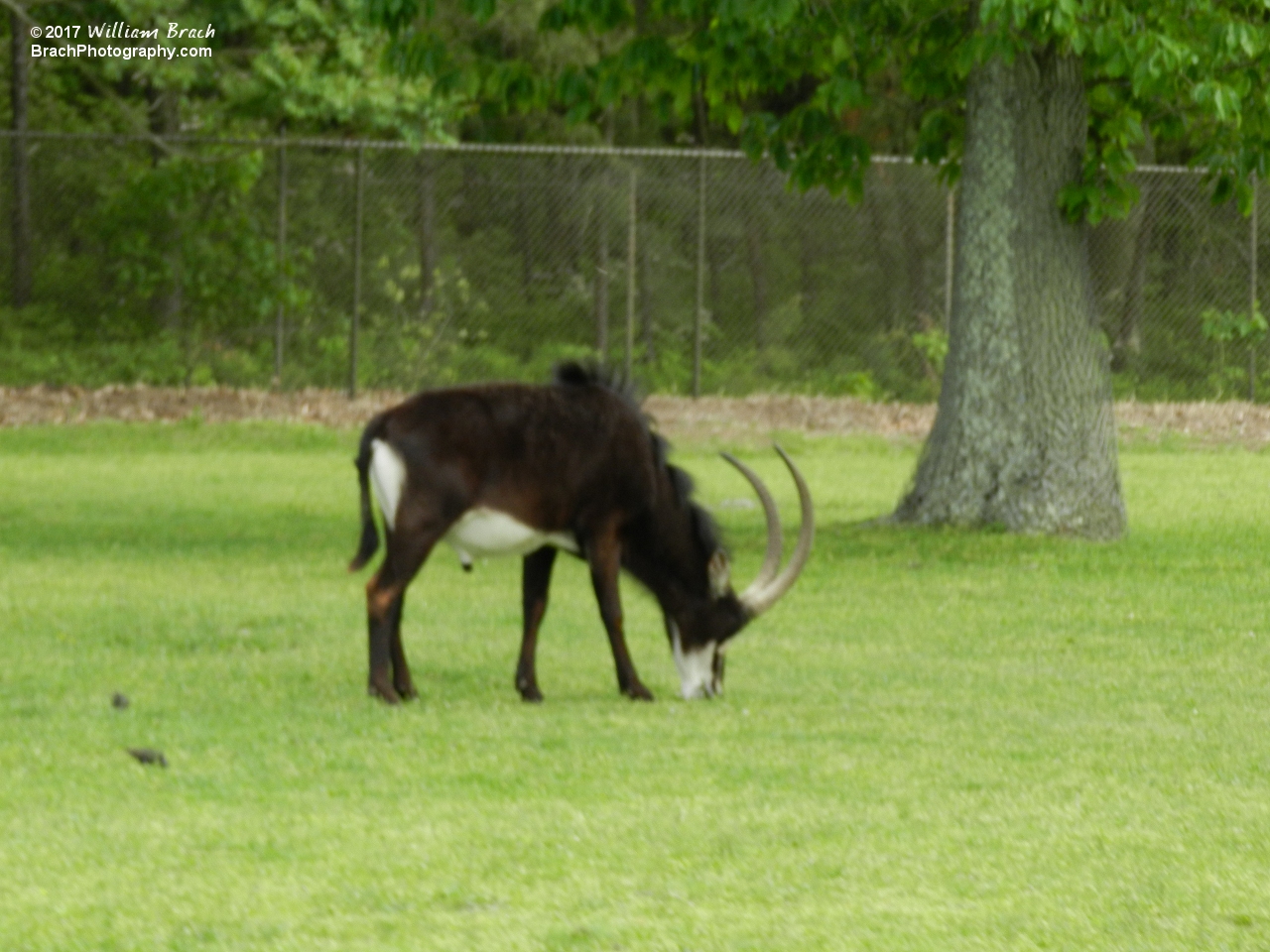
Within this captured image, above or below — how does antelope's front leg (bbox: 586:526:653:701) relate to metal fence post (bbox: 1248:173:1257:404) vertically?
below

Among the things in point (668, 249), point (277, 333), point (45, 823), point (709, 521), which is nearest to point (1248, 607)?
point (709, 521)

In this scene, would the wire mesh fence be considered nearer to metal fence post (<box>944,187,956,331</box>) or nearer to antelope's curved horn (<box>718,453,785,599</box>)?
metal fence post (<box>944,187,956,331</box>)

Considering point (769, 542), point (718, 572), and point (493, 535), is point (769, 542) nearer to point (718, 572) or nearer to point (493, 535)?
point (718, 572)

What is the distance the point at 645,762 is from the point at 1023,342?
7527 millimetres

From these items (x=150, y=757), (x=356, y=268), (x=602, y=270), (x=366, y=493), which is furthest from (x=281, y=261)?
(x=150, y=757)

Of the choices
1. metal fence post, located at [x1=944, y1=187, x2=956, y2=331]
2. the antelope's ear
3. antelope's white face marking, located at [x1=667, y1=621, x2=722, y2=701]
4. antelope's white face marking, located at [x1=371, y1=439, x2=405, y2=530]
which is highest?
metal fence post, located at [x1=944, y1=187, x2=956, y2=331]

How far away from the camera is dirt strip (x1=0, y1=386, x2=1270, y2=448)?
21.5 meters

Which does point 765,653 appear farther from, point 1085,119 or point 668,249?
point 668,249

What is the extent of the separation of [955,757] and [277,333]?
1621 cm

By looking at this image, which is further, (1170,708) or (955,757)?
(1170,708)

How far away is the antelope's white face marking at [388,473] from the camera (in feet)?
25.5

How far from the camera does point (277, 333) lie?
22328 mm

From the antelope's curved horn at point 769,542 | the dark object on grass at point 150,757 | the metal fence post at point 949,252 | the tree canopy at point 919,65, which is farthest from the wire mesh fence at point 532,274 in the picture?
the dark object on grass at point 150,757

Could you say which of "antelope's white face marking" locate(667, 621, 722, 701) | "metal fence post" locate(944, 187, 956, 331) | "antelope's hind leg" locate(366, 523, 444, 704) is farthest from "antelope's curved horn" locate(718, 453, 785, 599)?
"metal fence post" locate(944, 187, 956, 331)
